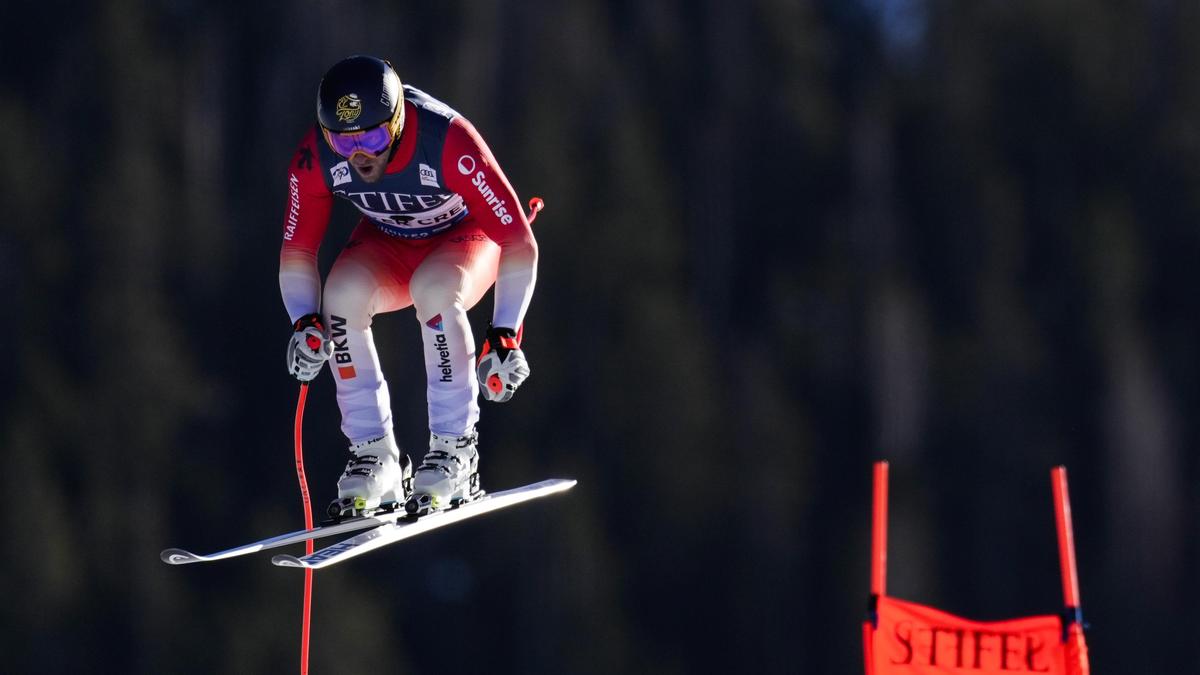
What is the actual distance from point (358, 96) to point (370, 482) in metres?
1.34

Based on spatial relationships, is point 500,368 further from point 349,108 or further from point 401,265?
point 349,108

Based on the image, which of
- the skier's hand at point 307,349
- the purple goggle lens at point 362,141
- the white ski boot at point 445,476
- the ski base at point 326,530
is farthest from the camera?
the white ski boot at point 445,476

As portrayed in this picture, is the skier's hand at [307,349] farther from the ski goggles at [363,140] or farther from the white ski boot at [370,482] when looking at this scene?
the ski goggles at [363,140]

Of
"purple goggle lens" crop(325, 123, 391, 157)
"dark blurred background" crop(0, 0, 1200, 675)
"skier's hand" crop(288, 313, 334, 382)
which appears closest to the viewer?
"purple goggle lens" crop(325, 123, 391, 157)

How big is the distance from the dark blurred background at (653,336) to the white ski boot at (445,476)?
8.17 meters

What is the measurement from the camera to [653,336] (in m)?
15.3

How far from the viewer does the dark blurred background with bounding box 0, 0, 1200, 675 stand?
14.7m

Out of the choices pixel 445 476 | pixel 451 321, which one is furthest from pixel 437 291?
pixel 445 476

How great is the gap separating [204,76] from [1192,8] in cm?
864

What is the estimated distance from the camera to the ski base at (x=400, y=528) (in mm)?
5626

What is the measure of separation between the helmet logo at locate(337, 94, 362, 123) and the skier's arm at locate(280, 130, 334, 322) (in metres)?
0.36

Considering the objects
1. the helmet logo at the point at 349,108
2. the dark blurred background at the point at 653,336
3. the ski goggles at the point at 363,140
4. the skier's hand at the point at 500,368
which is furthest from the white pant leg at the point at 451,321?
the dark blurred background at the point at 653,336

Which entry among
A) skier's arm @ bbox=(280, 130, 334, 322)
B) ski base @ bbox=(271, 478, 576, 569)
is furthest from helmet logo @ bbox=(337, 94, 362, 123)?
ski base @ bbox=(271, 478, 576, 569)

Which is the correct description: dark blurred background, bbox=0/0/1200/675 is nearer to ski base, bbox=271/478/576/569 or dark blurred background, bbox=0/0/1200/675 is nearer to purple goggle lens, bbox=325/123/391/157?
ski base, bbox=271/478/576/569
